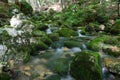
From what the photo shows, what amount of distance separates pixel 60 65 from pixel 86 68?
1.55 m

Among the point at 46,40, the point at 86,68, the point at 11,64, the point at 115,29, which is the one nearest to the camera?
the point at 86,68

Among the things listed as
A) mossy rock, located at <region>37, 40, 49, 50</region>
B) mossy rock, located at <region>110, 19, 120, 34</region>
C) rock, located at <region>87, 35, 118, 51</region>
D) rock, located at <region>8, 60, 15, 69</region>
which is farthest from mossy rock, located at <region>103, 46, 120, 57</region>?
mossy rock, located at <region>110, 19, 120, 34</region>

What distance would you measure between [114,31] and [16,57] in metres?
9.27

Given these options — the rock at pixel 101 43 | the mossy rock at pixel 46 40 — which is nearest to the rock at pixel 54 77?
the rock at pixel 101 43

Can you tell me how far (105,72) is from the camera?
7.20 m

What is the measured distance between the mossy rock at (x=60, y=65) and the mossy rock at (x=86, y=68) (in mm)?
648

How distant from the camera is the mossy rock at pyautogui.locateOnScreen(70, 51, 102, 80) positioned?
638cm

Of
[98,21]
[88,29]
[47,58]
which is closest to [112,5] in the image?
[98,21]

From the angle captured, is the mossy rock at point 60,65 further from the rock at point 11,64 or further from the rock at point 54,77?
the rock at point 11,64

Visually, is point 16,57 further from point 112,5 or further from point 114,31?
point 112,5

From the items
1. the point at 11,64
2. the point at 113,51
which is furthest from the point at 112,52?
the point at 11,64

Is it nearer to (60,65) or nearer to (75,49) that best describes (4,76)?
(60,65)

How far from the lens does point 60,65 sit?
7727 millimetres

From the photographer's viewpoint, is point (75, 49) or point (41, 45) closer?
point (41, 45)
